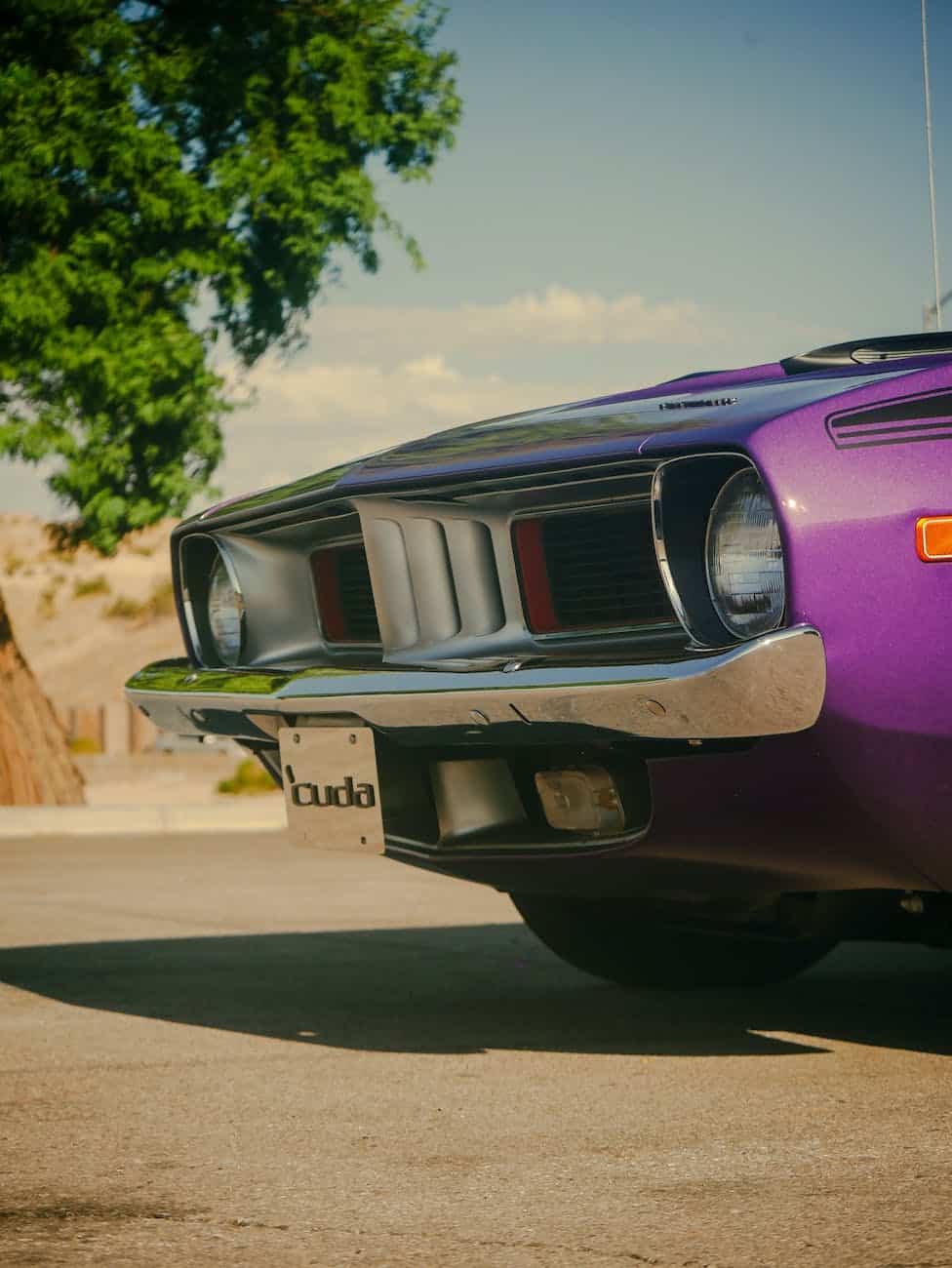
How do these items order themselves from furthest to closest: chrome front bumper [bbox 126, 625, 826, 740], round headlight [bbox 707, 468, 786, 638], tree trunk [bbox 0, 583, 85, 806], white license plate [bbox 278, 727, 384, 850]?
tree trunk [bbox 0, 583, 85, 806], white license plate [bbox 278, 727, 384, 850], round headlight [bbox 707, 468, 786, 638], chrome front bumper [bbox 126, 625, 826, 740]

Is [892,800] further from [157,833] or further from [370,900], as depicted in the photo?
[157,833]

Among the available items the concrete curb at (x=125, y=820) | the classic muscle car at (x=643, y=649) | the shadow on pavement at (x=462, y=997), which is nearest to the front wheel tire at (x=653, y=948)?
the shadow on pavement at (x=462, y=997)

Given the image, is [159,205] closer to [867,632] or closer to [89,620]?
[867,632]

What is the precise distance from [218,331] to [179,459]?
951 millimetres

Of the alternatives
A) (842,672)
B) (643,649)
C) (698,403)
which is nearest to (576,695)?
(643,649)

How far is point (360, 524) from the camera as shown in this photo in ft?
13.8

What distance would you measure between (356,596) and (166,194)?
29.0 feet

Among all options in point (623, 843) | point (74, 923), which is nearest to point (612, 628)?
point (623, 843)

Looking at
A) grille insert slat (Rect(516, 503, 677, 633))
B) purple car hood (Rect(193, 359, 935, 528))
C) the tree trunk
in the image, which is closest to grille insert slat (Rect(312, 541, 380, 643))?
purple car hood (Rect(193, 359, 935, 528))

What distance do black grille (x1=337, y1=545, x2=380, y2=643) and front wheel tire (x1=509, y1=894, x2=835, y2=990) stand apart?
35.0 inches

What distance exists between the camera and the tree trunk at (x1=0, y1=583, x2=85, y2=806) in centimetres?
1371

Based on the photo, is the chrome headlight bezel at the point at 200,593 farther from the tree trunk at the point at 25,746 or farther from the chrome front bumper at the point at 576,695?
the tree trunk at the point at 25,746

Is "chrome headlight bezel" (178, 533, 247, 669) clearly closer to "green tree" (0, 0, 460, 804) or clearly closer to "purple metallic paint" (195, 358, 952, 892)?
"purple metallic paint" (195, 358, 952, 892)

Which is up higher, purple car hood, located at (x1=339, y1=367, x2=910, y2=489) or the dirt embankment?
purple car hood, located at (x1=339, y1=367, x2=910, y2=489)
